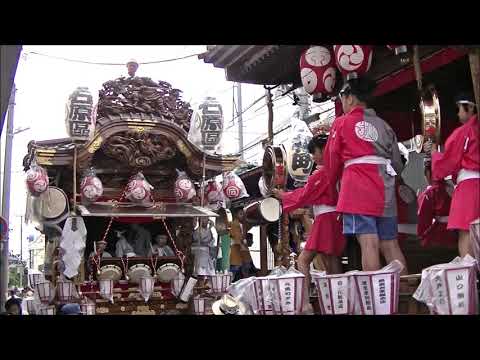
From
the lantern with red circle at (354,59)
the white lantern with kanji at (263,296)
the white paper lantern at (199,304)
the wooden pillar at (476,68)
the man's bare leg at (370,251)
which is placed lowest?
the white paper lantern at (199,304)

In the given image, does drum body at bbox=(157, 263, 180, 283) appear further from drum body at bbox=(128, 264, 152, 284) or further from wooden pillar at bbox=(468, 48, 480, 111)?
wooden pillar at bbox=(468, 48, 480, 111)

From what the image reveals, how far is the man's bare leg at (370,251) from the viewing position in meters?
4.26

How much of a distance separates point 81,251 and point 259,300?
5.19 meters

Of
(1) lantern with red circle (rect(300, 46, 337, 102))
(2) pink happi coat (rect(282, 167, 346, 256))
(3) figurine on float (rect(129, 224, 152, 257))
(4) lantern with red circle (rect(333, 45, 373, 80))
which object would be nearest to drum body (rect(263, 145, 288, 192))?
(1) lantern with red circle (rect(300, 46, 337, 102))

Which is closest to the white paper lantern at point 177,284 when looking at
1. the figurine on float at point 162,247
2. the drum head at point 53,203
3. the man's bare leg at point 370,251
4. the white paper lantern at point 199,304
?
the white paper lantern at point 199,304

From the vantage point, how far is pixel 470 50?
11.2 feet

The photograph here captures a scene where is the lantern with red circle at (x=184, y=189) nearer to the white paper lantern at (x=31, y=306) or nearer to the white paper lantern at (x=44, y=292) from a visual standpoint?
the white paper lantern at (x=44, y=292)

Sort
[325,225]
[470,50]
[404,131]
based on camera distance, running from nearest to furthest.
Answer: [470,50] → [325,225] → [404,131]

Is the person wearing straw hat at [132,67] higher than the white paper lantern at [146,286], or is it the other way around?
A: the person wearing straw hat at [132,67]

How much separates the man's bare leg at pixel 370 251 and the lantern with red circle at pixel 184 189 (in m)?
5.93

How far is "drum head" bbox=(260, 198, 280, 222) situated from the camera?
945cm

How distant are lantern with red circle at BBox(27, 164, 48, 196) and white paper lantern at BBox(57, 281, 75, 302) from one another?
141cm
